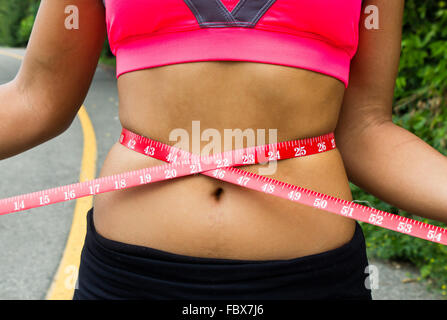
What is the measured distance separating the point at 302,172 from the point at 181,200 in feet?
0.96

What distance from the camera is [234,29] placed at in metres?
1.15

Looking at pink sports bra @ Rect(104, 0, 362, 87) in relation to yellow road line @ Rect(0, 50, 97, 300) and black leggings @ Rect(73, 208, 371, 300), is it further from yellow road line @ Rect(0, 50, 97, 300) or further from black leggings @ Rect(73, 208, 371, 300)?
yellow road line @ Rect(0, 50, 97, 300)

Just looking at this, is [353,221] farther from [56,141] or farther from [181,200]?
[56,141]

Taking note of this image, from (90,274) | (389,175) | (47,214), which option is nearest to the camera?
(90,274)

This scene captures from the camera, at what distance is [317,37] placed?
3.88 ft

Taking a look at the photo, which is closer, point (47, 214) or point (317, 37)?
point (317, 37)

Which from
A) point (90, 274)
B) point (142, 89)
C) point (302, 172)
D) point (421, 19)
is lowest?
point (421, 19)

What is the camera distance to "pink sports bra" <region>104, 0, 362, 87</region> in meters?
1.14

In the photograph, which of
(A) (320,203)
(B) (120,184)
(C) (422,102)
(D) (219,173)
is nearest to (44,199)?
(B) (120,184)

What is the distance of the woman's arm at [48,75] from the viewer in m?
1.31

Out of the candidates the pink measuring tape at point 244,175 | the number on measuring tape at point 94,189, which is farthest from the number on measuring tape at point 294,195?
the number on measuring tape at point 94,189

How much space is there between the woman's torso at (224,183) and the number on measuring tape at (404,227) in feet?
0.48

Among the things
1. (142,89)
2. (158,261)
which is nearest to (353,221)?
(158,261)

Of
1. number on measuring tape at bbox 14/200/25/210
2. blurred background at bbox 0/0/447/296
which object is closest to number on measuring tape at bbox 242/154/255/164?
number on measuring tape at bbox 14/200/25/210
